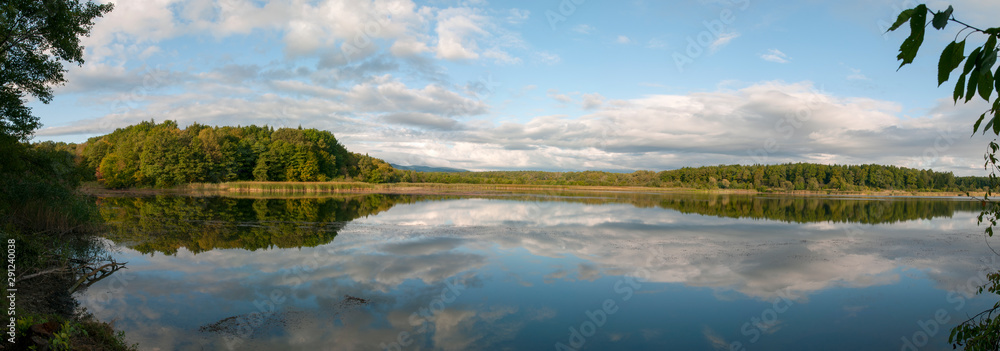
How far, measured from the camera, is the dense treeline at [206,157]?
51094 mm

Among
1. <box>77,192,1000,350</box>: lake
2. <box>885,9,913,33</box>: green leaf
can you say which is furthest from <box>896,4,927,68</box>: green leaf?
<box>77,192,1000,350</box>: lake

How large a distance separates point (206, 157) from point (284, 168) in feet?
38.7

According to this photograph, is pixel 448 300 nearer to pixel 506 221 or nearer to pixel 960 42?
pixel 960 42

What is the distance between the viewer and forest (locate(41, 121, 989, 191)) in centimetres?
5119

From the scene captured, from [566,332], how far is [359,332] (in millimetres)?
3220

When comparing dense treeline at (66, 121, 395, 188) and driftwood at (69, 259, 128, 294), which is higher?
dense treeline at (66, 121, 395, 188)

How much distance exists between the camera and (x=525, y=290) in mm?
9570

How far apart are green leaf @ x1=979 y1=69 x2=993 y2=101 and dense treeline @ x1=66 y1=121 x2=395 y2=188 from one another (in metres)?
60.4

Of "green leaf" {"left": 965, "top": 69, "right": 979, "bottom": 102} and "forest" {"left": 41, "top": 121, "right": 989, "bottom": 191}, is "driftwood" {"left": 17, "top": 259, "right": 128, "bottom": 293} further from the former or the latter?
"green leaf" {"left": 965, "top": 69, "right": 979, "bottom": 102}

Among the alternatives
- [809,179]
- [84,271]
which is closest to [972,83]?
[84,271]

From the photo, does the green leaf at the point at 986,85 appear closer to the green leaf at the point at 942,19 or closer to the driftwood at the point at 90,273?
the green leaf at the point at 942,19

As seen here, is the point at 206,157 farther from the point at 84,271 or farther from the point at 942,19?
the point at 942,19

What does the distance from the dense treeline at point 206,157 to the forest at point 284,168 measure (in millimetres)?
104

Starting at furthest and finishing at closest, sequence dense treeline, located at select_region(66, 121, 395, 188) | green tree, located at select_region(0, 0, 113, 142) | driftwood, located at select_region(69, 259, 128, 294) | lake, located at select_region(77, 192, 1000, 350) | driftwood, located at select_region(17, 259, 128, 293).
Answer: dense treeline, located at select_region(66, 121, 395, 188) → green tree, located at select_region(0, 0, 113, 142) → driftwood, located at select_region(69, 259, 128, 294) → driftwood, located at select_region(17, 259, 128, 293) → lake, located at select_region(77, 192, 1000, 350)
